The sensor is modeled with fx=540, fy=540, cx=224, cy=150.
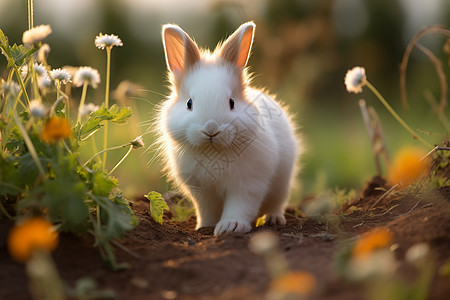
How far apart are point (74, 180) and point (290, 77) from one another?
7.46m

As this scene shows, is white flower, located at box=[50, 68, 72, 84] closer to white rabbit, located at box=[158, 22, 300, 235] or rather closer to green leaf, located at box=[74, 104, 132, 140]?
green leaf, located at box=[74, 104, 132, 140]

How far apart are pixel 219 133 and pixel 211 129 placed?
63mm

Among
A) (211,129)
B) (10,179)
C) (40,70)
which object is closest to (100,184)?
(10,179)

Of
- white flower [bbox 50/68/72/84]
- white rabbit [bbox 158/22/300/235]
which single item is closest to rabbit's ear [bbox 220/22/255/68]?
white rabbit [bbox 158/22/300/235]

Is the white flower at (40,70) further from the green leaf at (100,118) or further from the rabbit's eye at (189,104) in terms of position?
the rabbit's eye at (189,104)

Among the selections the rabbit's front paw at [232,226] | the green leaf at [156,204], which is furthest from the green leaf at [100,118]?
the rabbit's front paw at [232,226]

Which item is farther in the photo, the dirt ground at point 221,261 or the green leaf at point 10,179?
the green leaf at point 10,179

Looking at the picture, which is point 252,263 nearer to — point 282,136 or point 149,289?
point 149,289

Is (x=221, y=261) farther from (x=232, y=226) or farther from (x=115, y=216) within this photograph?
(x=232, y=226)

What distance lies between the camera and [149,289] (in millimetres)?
2422

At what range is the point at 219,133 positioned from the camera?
357 cm

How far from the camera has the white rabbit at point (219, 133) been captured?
372 centimetres

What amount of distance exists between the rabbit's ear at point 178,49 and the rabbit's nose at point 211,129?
784 mm

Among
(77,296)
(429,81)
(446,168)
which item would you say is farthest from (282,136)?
(429,81)
